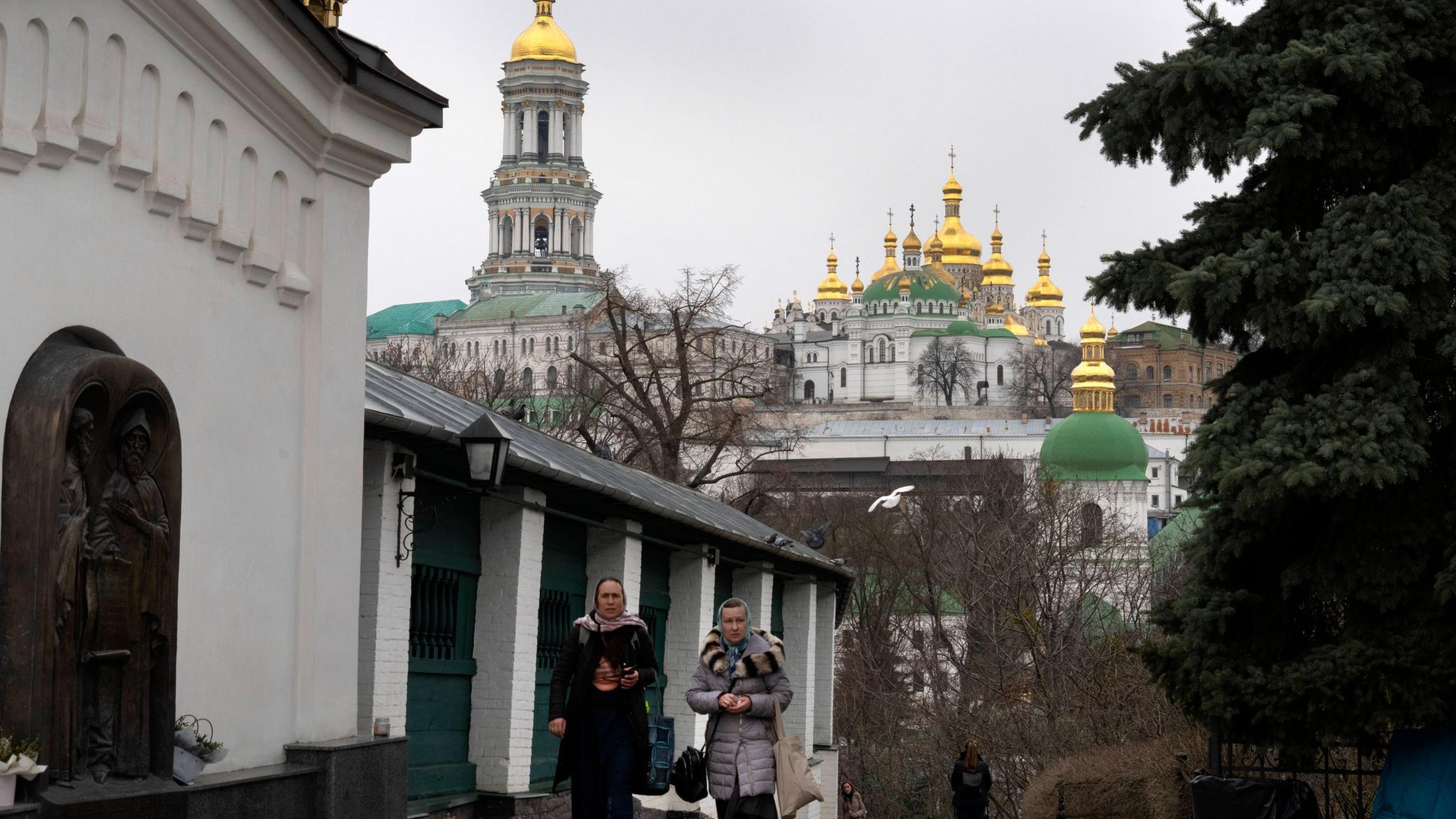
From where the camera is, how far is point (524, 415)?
1750cm

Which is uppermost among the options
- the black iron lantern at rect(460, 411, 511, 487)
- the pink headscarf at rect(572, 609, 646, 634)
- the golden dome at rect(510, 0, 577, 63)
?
the golden dome at rect(510, 0, 577, 63)

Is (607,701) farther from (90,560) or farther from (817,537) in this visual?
(817,537)

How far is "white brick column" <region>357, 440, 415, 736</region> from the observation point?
→ 30.4ft

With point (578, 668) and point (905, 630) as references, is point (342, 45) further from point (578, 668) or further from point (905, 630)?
point (905, 630)

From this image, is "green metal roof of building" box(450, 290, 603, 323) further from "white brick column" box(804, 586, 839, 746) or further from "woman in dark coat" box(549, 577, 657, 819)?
"woman in dark coat" box(549, 577, 657, 819)

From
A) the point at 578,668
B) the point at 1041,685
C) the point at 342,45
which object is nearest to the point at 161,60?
the point at 342,45

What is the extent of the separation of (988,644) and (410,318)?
146609 millimetres

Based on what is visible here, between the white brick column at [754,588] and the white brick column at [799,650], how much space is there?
2437mm

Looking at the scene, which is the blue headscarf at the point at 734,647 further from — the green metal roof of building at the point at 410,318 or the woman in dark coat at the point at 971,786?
the green metal roof of building at the point at 410,318

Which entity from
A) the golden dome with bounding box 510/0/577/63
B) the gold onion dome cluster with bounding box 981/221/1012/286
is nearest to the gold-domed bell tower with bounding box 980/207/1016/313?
the gold onion dome cluster with bounding box 981/221/1012/286

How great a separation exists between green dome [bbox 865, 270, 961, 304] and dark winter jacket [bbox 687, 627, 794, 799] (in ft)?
542

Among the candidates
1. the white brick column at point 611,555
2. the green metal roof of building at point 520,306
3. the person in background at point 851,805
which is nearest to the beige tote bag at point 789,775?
the white brick column at point 611,555

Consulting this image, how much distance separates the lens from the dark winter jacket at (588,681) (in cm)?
834

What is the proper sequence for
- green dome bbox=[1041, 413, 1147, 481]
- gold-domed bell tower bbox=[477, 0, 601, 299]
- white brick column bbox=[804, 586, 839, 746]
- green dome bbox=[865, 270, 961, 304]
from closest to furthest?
white brick column bbox=[804, 586, 839, 746] < green dome bbox=[1041, 413, 1147, 481] < gold-domed bell tower bbox=[477, 0, 601, 299] < green dome bbox=[865, 270, 961, 304]
